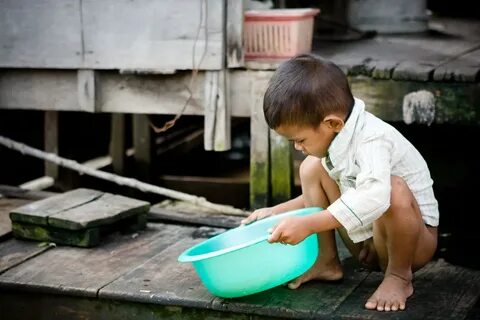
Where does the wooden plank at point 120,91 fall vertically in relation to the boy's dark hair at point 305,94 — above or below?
below

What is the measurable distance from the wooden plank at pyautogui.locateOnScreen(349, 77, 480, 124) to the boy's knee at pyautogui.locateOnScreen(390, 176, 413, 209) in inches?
53.7

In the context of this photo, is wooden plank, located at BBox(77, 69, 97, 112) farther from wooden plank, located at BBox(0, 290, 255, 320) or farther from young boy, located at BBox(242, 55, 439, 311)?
young boy, located at BBox(242, 55, 439, 311)

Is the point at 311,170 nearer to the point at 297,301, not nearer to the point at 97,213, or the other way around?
the point at 297,301

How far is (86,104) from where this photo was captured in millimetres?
5246

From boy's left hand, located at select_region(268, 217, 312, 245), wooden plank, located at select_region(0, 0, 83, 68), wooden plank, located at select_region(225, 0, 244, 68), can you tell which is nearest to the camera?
boy's left hand, located at select_region(268, 217, 312, 245)

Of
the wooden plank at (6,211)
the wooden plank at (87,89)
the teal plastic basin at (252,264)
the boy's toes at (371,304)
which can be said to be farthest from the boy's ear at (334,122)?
the wooden plank at (87,89)

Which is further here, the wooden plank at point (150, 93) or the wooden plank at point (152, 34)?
the wooden plank at point (150, 93)

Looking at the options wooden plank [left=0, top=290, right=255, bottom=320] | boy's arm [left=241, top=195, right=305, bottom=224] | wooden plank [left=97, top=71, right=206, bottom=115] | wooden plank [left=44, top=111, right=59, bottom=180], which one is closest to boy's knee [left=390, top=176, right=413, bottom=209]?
boy's arm [left=241, top=195, right=305, bottom=224]

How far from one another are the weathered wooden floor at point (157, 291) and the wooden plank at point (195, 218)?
0.48m

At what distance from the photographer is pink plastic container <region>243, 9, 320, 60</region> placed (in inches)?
193

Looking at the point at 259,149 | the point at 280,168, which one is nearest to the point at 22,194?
the point at 259,149

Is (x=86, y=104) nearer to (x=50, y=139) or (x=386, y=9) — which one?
(x=50, y=139)

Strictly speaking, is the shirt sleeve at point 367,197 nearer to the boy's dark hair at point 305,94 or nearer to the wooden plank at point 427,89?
the boy's dark hair at point 305,94

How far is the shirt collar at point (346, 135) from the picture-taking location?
337 cm
